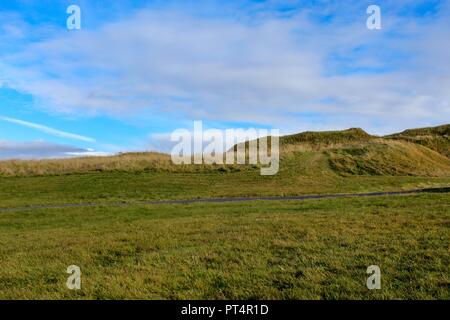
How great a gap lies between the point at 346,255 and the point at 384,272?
1504 mm

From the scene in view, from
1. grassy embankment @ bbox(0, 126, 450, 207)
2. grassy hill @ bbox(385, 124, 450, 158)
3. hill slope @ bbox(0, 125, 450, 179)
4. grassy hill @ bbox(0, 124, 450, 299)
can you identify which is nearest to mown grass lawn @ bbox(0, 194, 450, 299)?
grassy hill @ bbox(0, 124, 450, 299)

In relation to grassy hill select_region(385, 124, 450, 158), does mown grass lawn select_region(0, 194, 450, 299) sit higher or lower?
lower

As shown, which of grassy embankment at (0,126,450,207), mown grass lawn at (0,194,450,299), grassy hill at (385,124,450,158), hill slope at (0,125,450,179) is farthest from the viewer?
grassy hill at (385,124,450,158)

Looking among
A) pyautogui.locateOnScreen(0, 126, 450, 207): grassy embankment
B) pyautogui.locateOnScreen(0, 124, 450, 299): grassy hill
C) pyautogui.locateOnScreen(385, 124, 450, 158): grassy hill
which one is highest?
pyautogui.locateOnScreen(385, 124, 450, 158): grassy hill

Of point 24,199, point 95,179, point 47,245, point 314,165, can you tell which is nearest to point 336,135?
point 314,165

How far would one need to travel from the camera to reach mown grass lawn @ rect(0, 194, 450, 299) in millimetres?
7117

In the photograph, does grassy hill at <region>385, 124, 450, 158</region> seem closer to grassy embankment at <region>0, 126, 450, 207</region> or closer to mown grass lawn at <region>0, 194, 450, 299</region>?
grassy embankment at <region>0, 126, 450, 207</region>

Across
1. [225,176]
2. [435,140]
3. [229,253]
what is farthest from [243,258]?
[435,140]

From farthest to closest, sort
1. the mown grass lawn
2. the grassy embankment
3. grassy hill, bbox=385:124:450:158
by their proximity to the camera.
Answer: grassy hill, bbox=385:124:450:158 < the grassy embankment < the mown grass lawn

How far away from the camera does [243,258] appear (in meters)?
9.27

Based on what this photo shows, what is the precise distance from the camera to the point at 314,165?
150 ft

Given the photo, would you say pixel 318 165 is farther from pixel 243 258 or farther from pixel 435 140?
pixel 435 140

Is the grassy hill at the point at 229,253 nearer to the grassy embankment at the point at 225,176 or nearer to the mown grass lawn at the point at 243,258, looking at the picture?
the mown grass lawn at the point at 243,258

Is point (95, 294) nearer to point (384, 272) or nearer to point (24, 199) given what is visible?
point (384, 272)
